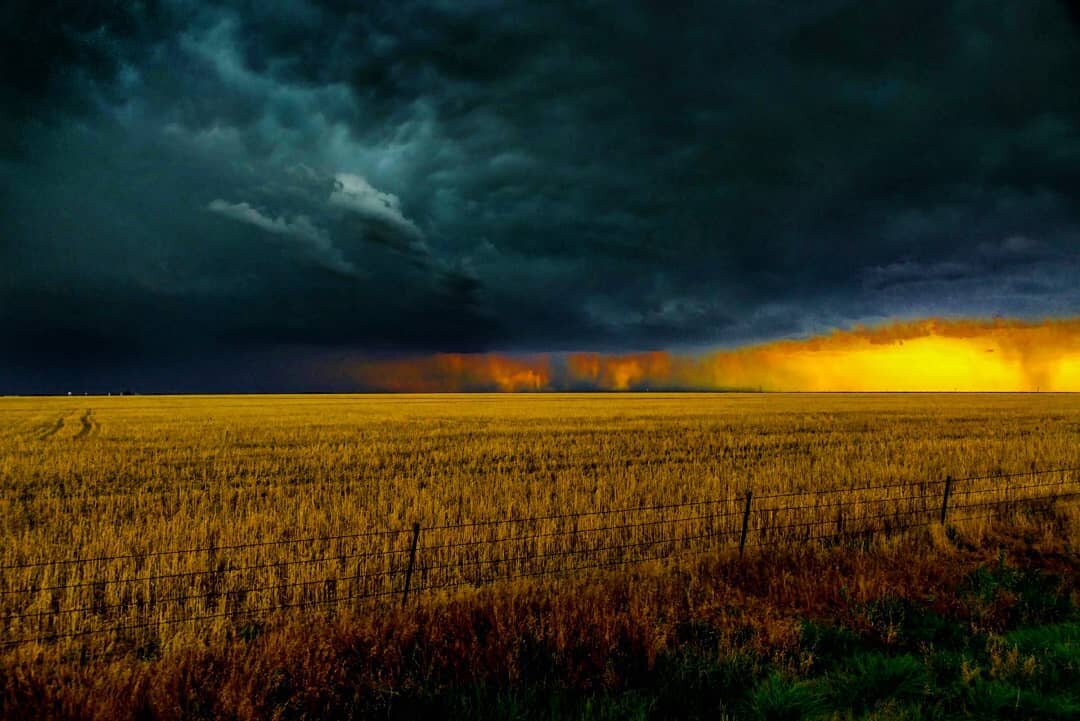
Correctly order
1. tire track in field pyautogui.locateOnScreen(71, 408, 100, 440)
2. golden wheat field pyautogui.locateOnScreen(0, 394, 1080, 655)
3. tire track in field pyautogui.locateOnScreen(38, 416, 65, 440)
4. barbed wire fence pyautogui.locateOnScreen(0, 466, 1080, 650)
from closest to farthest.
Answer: barbed wire fence pyautogui.locateOnScreen(0, 466, 1080, 650) → golden wheat field pyautogui.locateOnScreen(0, 394, 1080, 655) → tire track in field pyautogui.locateOnScreen(71, 408, 100, 440) → tire track in field pyautogui.locateOnScreen(38, 416, 65, 440)

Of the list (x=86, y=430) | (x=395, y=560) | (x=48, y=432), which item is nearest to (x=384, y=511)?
(x=395, y=560)

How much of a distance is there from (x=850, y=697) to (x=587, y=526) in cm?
660

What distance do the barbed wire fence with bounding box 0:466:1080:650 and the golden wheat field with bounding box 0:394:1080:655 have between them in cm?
5

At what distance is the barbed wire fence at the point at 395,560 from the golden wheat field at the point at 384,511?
0.05 meters

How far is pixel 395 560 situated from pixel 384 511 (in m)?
3.95

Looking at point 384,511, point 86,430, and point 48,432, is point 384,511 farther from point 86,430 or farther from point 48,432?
point 48,432

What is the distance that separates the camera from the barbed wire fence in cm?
753

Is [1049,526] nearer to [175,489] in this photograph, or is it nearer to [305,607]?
[305,607]

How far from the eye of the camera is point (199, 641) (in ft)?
20.0

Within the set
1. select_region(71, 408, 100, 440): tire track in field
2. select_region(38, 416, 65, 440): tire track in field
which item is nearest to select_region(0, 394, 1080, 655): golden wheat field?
select_region(71, 408, 100, 440): tire track in field

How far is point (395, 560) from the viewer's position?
9531mm

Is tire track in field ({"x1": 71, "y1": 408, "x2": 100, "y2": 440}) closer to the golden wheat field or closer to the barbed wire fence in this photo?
the golden wheat field

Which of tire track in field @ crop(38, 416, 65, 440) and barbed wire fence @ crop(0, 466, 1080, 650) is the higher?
barbed wire fence @ crop(0, 466, 1080, 650)

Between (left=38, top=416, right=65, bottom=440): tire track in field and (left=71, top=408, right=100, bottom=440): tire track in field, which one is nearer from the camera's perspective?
(left=71, top=408, right=100, bottom=440): tire track in field
